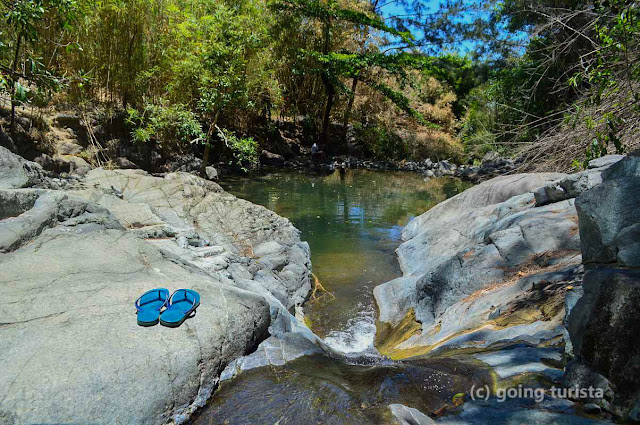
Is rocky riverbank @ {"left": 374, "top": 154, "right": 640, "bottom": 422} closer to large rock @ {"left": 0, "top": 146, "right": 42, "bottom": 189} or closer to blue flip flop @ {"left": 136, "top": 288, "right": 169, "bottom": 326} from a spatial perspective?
blue flip flop @ {"left": 136, "top": 288, "right": 169, "bottom": 326}

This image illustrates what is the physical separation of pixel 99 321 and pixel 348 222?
782 cm

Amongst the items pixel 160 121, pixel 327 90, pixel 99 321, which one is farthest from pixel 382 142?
pixel 99 321

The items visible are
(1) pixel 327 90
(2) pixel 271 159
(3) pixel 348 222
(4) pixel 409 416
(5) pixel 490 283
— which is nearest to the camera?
(4) pixel 409 416

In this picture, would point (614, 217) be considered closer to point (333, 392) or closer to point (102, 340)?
point (333, 392)

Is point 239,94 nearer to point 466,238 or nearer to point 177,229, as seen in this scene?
point 177,229

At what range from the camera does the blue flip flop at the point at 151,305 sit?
2.55 m

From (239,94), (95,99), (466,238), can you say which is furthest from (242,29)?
(466,238)

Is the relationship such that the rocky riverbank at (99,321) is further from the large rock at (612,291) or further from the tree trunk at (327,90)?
the tree trunk at (327,90)

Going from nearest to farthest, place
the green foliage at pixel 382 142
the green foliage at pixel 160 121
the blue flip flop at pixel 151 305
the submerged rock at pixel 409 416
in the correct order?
the submerged rock at pixel 409 416 < the blue flip flop at pixel 151 305 < the green foliage at pixel 160 121 < the green foliage at pixel 382 142

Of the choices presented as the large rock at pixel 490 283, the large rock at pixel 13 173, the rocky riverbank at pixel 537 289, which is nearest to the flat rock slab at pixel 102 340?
the rocky riverbank at pixel 537 289

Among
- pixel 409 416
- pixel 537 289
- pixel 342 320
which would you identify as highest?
pixel 537 289

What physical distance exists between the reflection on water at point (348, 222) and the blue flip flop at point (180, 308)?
2.36 m

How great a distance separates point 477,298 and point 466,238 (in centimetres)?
207

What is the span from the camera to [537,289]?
11.3 feet
